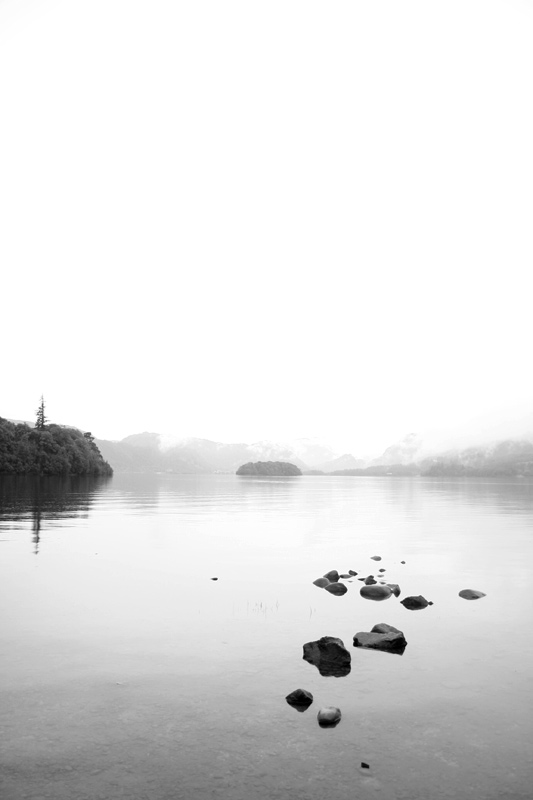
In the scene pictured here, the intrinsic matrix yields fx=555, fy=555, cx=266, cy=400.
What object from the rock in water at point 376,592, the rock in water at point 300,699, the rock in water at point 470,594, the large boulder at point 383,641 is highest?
the rock in water at point 300,699

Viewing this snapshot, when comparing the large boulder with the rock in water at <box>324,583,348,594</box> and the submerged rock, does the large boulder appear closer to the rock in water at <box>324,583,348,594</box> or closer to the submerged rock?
the submerged rock

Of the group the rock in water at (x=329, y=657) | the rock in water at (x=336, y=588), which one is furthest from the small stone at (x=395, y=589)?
the rock in water at (x=329, y=657)

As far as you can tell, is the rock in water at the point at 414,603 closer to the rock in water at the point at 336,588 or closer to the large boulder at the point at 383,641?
the rock in water at the point at 336,588

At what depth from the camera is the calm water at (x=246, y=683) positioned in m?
12.7

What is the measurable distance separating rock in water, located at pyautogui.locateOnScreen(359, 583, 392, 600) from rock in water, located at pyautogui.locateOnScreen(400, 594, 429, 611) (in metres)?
1.45

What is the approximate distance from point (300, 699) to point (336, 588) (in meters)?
16.3

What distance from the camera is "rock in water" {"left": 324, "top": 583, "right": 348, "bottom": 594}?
32125 millimetres

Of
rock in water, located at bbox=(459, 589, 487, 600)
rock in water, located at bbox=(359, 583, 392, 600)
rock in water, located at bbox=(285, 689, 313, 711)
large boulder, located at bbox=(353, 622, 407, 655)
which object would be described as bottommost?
rock in water, located at bbox=(459, 589, 487, 600)

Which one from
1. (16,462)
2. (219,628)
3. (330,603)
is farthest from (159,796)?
(16,462)

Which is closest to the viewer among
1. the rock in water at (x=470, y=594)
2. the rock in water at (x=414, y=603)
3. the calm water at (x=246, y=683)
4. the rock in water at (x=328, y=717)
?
the calm water at (x=246, y=683)

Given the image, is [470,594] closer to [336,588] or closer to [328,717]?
[336,588]

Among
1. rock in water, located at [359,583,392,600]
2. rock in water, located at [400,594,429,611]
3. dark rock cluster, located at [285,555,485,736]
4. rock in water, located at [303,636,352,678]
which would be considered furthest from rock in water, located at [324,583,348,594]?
rock in water, located at [303,636,352,678]

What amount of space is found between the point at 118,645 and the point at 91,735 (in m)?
7.96

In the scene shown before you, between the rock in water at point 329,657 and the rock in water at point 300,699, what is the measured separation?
2594 mm
